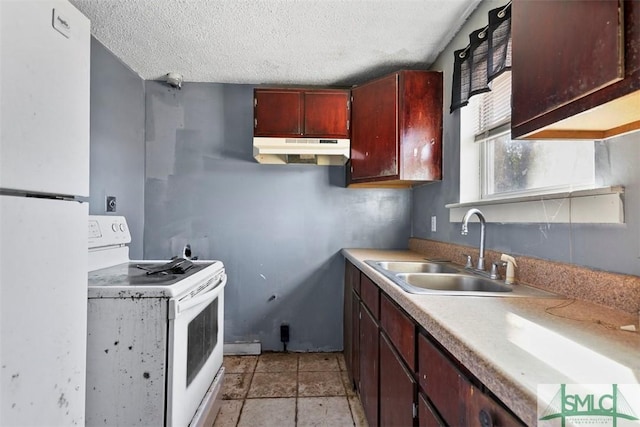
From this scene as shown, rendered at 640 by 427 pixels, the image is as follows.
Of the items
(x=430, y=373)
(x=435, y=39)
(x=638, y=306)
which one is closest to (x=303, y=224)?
(x=435, y=39)

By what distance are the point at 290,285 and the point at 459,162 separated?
1.67m

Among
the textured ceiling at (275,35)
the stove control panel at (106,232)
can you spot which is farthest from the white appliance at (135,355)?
the textured ceiling at (275,35)

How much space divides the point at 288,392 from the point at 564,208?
1.93 m

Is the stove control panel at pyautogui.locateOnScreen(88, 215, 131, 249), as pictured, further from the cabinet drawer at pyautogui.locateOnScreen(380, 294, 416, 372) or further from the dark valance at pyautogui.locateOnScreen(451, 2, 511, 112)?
the dark valance at pyautogui.locateOnScreen(451, 2, 511, 112)

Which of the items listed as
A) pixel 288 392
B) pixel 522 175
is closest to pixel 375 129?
pixel 522 175

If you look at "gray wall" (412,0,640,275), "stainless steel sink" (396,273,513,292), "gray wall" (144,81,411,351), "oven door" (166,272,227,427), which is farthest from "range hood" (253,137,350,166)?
"stainless steel sink" (396,273,513,292)

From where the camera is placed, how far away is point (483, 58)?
4.99 feet

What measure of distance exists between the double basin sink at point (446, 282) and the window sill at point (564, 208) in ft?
0.92

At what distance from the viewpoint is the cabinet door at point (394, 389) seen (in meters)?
1.01

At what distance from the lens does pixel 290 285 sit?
262 centimetres

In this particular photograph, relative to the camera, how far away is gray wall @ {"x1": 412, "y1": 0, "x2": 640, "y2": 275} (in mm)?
848

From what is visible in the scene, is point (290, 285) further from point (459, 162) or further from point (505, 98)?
point (505, 98)

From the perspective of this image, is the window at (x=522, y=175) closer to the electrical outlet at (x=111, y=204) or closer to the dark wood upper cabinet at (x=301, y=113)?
the dark wood upper cabinet at (x=301, y=113)

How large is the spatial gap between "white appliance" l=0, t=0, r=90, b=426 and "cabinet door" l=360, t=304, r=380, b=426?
117 centimetres
